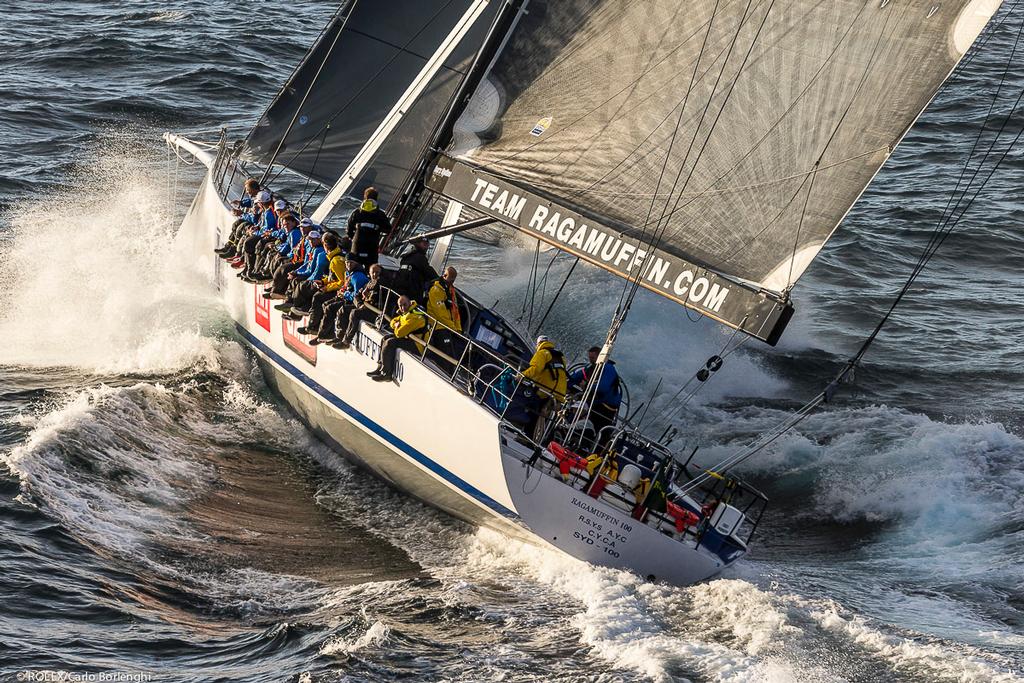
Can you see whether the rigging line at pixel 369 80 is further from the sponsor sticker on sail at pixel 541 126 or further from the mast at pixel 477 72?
the sponsor sticker on sail at pixel 541 126

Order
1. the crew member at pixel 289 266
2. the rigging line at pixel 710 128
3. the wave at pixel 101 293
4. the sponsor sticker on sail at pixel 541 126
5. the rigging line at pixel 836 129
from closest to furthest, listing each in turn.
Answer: the rigging line at pixel 836 129 → the rigging line at pixel 710 128 → the sponsor sticker on sail at pixel 541 126 → the crew member at pixel 289 266 → the wave at pixel 101 293

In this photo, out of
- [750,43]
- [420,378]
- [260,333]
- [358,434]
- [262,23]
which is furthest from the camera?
[262,23]

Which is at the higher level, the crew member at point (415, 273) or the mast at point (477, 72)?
the mast at point (477, 72)

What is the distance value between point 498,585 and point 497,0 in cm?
845

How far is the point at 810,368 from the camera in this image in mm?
18859

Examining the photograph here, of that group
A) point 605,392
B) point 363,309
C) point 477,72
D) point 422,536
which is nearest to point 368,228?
point 363,309

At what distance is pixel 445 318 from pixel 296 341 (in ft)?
6.71

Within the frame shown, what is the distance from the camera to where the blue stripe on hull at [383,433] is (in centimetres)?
1235

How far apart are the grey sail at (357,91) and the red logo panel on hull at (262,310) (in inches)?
77.0

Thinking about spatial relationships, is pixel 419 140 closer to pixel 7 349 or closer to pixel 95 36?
pixel 7 349

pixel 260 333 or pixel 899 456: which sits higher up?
pixel 899 456

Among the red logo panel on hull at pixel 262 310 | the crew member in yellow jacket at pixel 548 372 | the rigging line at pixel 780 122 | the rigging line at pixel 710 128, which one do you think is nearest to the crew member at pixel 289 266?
the red logo panel on hull at pixel 262 310

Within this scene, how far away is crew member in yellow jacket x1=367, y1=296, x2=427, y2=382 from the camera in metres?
13.0

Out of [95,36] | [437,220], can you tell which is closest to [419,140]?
[437,220]
